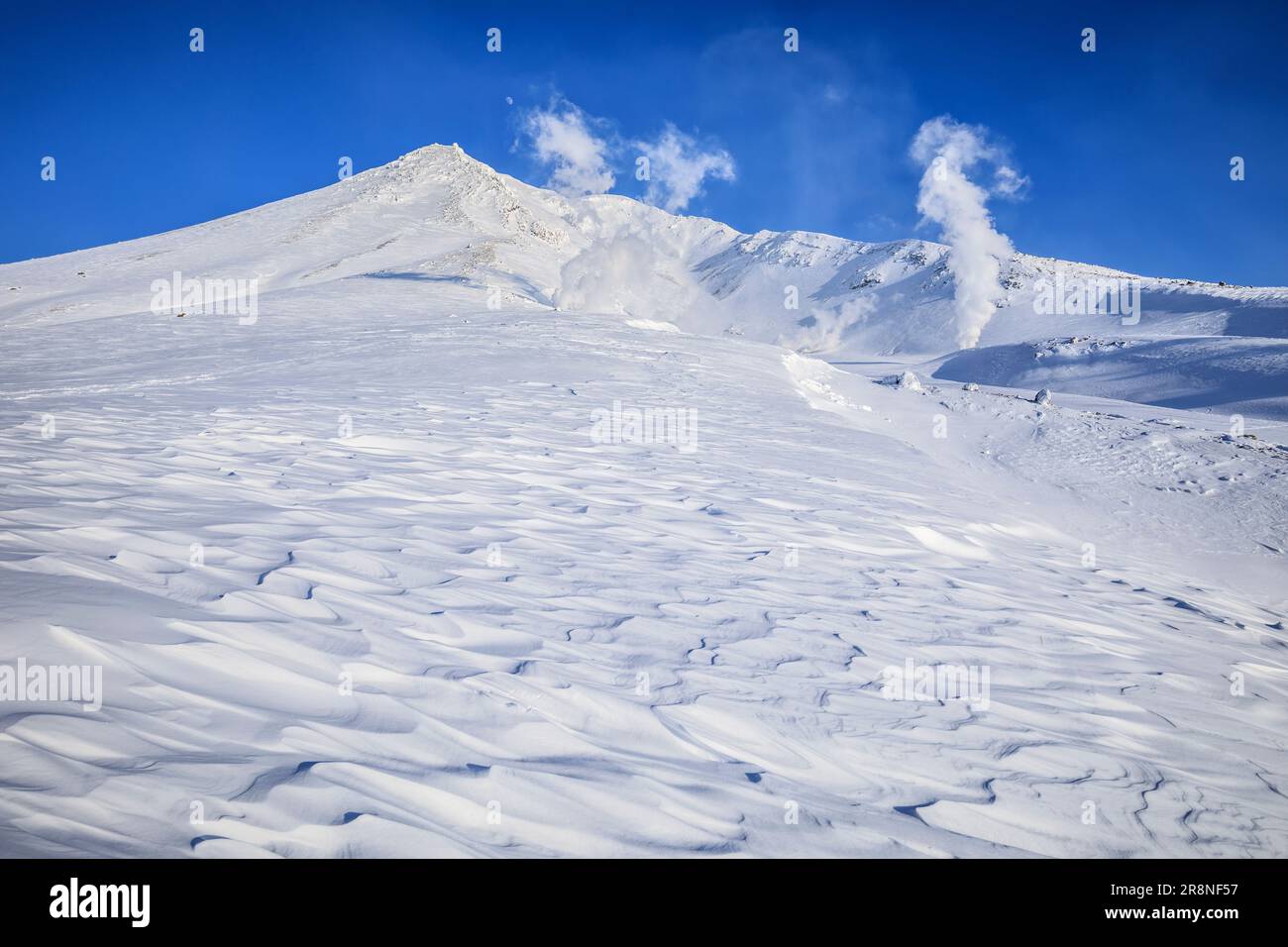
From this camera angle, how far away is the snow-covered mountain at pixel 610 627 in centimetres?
203

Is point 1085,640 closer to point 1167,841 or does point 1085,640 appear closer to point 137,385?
point 1167,841

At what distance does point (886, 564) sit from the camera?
543 centimetres

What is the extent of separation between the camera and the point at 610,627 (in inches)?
140

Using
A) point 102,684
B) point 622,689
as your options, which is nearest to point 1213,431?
point 622,689

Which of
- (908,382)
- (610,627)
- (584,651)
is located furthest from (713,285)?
(584,651)

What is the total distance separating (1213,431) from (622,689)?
14780 millimetres

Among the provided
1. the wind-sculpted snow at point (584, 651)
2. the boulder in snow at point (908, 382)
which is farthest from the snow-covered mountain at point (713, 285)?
the wind-sculpted snow at point (584, 651)

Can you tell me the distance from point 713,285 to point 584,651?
8227 cm

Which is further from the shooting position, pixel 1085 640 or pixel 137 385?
pixel 137 385

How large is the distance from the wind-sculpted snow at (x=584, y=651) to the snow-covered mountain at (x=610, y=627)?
20 mm

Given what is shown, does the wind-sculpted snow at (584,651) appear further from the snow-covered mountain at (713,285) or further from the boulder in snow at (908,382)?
the snow-covered mountain at (713,285)

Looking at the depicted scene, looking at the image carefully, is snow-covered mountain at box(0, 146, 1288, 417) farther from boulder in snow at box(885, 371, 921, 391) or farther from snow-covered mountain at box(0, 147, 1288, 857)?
snow-covered mountain at box(0, 147, 1288, 857)

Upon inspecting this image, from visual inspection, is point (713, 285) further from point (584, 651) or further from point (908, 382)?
point (584, 651)
